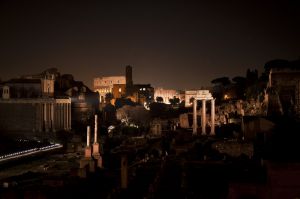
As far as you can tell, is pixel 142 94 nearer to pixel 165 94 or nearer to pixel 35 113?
pixel 165 94

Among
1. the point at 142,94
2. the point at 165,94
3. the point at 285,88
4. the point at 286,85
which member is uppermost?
the point at 165,94

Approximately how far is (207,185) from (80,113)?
45800mm

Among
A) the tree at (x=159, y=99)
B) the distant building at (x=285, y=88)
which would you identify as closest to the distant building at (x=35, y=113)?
the distant building at (x=285, y=88)

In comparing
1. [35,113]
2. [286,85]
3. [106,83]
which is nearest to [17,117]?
[35,113]

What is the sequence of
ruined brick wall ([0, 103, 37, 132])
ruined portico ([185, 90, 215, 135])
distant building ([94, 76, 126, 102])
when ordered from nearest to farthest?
ruined portico ([185, 90, 215, 135]) → ruined brick wall ([0, 103, 37, 132]) → distant building ([94, 76, 126, 102])

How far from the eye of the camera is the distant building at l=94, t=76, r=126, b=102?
374 ft

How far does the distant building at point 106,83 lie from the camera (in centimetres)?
11400

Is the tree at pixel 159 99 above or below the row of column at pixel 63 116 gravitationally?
above

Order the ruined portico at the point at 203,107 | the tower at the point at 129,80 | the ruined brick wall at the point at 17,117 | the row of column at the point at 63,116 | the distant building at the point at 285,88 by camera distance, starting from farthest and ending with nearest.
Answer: the tower at the point at 129,80 → the row of column at the point at 63,116 → the ruined brick wall at the point at 17,117 → the ruined portico at the point at 203,107 → the distant building at the point at 285,88

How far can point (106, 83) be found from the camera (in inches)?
4574

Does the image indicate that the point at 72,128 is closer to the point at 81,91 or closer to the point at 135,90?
the point at 81,91

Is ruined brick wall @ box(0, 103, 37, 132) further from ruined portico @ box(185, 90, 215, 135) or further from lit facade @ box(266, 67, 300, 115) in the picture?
lit facade @ box(266, 67, 300, 115)

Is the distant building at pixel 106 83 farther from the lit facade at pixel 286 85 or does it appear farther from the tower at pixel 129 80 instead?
the lit facade at pixel 286 85

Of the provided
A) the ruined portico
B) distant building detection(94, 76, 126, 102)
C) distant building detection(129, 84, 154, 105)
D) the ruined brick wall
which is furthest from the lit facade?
distant building detection(94, 76, 126, 102)
